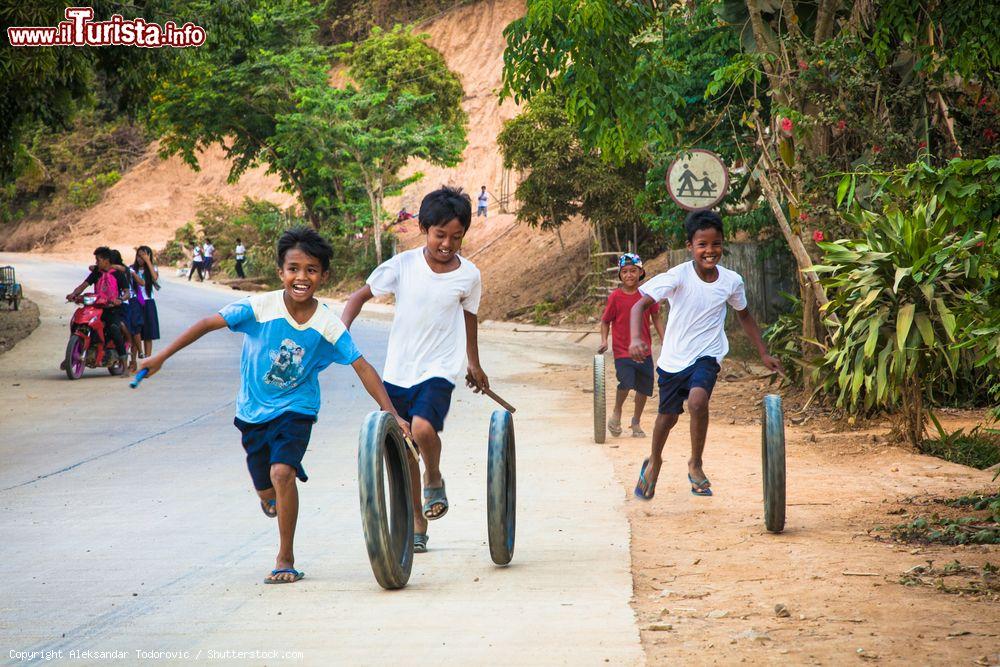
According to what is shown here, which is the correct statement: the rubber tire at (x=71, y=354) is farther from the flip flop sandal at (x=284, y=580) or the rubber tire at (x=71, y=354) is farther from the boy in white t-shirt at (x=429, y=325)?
the flip flop sandal at (x=284, y=580)

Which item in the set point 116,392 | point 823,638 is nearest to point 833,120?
point 823,638

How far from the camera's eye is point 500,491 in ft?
19.2

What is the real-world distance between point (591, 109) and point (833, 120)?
257 centimetres

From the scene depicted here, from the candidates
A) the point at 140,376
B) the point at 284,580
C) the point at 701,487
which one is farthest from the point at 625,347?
the point at 140,376

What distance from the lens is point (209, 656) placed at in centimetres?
449

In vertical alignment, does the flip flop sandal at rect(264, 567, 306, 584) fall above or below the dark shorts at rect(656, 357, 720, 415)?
below

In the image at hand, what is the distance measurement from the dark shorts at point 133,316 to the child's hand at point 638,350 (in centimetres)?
1127

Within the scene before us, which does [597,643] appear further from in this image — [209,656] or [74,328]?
[74,328]

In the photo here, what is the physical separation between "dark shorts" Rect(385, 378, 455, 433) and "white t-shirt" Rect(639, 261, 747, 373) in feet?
6.63

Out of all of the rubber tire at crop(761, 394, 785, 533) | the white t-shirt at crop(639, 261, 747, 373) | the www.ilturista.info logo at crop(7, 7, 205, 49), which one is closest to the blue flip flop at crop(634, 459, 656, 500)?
the white t-shirt at crop(639, 261, 747, 373)

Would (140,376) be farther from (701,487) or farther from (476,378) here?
(701,487)

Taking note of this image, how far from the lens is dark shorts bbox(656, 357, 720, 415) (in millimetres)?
7715

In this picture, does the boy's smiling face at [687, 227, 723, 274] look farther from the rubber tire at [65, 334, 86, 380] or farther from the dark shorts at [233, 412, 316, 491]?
the rubber tire at [65, 334, 86, 380]

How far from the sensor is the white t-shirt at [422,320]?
6.27 metres
